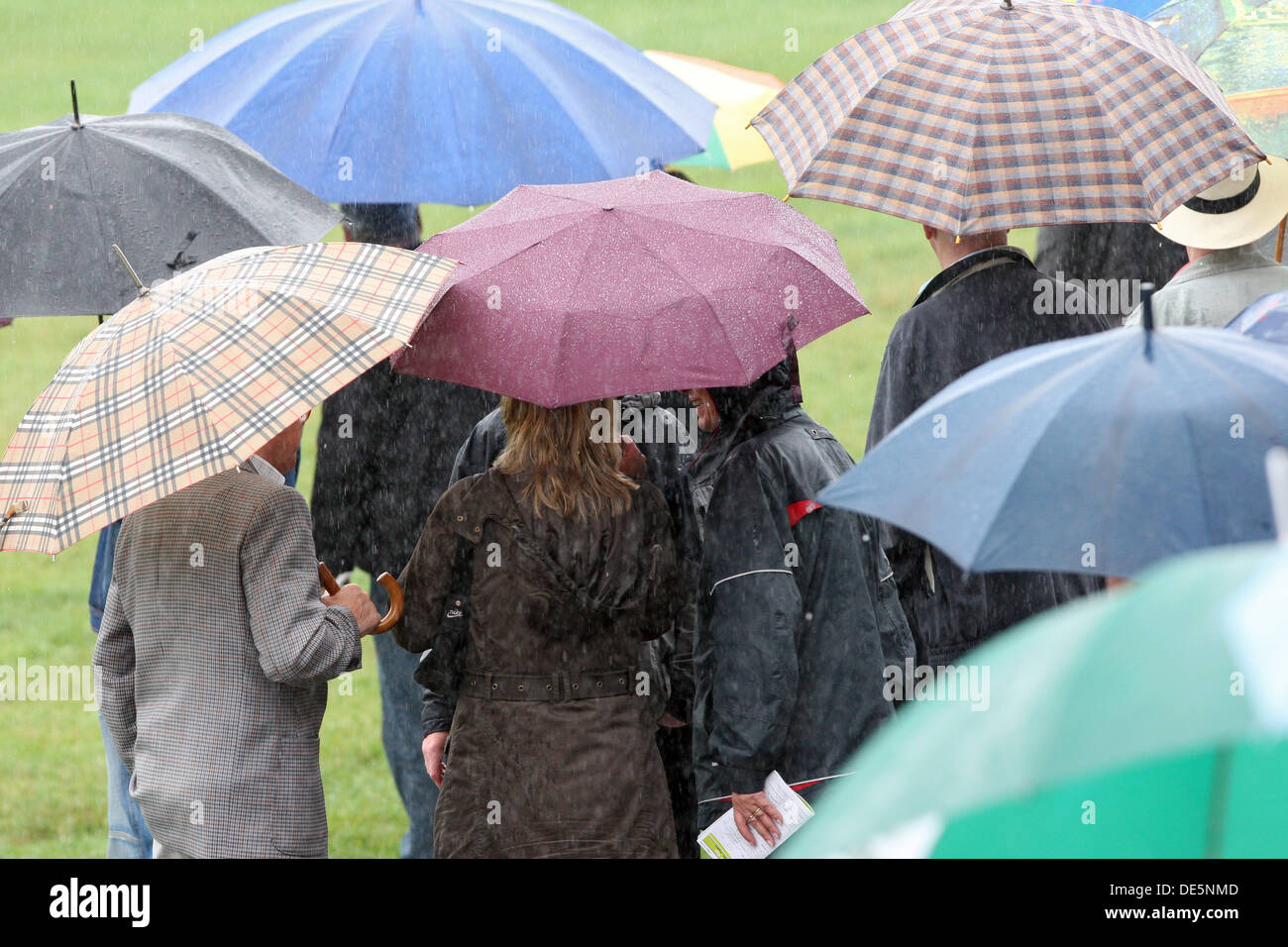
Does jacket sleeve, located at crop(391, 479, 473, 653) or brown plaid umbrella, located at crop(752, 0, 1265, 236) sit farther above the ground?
brown plaid umbrella, located at crop(752, 0, 1265, 236)

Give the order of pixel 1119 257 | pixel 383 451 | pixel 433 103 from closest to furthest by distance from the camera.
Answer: pixel 383 451, pixel 433 103, pixel 1119 257

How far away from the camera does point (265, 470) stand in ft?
12.2

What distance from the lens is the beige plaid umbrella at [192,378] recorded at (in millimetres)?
3105

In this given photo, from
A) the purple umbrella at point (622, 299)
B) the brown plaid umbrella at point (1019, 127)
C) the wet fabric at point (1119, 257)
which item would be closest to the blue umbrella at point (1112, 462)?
the purple umbrella at point (622, 299)

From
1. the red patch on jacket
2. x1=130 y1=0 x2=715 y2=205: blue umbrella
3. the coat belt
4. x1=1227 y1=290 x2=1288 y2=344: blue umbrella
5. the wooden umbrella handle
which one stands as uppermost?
x1=130 y1=0 x2=715 y2=205: blue umbrella

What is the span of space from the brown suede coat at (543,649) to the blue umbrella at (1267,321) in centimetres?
133

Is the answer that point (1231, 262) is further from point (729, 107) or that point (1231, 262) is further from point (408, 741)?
point (729, 107)

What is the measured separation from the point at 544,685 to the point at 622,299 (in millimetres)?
908

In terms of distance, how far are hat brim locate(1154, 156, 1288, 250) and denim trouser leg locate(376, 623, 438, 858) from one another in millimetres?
2709

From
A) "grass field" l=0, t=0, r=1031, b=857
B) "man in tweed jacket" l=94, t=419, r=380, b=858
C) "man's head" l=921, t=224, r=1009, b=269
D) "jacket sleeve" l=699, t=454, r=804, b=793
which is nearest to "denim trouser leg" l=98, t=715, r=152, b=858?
"man in tweed jacket" l=94, t=419, r=380, b=858

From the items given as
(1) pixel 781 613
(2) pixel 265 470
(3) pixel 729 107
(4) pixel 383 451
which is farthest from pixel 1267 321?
(3) pixel 729 107

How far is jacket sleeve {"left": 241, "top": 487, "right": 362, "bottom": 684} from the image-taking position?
3.41 metres

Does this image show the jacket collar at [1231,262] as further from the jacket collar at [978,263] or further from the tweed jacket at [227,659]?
the tweed jacket at [227,659]

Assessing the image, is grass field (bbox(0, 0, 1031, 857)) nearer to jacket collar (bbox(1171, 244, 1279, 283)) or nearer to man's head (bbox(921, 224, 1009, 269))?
man's head (bbox(921, 224, 1009, 269))
